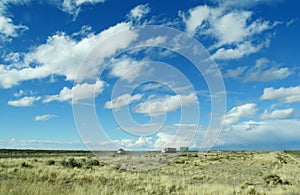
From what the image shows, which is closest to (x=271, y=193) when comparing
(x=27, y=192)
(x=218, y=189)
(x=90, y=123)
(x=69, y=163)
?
(x=218, y=189)

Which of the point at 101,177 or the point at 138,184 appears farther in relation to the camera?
the point at 101,177

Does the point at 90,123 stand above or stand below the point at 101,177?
above

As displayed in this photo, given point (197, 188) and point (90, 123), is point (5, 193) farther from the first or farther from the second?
point (197, 188)

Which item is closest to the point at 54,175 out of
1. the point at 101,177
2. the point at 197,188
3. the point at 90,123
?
the point at 101,177

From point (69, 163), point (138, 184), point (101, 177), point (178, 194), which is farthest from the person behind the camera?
point (69, 163)

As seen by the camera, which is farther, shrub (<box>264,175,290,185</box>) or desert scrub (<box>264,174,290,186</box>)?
shrub (<box>264,175,290,185</box>)

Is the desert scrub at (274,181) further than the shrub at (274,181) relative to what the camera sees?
No

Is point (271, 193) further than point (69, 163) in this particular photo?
No

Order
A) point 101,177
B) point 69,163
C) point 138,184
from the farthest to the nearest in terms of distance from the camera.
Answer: point 69,163 → point 101,177 → point 138,184

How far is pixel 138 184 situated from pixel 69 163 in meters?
14.9

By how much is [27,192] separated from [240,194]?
10999 mm

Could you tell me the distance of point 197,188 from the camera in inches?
750

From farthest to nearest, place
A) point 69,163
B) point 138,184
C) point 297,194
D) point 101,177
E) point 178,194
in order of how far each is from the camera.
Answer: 1. point 69,163
2. point 101,177
3. point 138,184
4. point 297,194
5. point 178,194

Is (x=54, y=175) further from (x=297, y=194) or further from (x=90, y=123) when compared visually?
(x=297, y=194)
